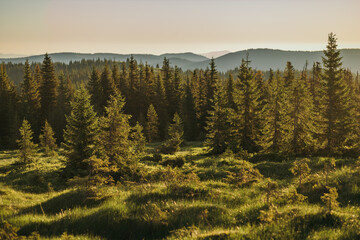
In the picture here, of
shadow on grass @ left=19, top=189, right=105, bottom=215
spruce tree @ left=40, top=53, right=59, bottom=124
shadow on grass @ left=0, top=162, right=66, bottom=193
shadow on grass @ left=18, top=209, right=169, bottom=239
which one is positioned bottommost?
shadow on grass @ left=0, top=162, right=66, bottom=193

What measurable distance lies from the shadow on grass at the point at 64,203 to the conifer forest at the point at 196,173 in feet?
0.14

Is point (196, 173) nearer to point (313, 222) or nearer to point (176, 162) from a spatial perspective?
point (176, 162)

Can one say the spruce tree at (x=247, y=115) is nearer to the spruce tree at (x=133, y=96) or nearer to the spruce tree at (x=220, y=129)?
the spruce tree at (x=220, y=129)

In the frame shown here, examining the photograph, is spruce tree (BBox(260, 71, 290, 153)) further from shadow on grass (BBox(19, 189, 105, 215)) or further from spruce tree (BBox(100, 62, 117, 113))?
spruce tree (BBox(100, 62, 117, 113))

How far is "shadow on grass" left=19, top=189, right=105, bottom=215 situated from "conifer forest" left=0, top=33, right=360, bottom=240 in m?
0.04

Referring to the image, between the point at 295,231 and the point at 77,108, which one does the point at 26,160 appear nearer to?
the point at 77,108

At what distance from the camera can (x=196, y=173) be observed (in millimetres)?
16109

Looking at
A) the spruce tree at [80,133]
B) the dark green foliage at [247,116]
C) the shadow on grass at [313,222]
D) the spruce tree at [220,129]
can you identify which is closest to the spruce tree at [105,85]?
the spruce tree at [220,129]

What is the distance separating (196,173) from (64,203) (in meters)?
9.33

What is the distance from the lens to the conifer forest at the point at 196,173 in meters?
6.00

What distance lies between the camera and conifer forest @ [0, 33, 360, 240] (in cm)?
600

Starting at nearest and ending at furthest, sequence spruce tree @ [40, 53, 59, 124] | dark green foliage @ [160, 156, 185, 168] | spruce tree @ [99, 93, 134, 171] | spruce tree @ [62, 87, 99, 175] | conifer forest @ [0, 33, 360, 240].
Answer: conifer forest @ [0, 33, 360, 240] < spruce tree @ [99, 93, 134, 171] < spruce tree @ [62, 87, 99, 175] < dark green foliage @ [160, 156, 185, 168] < spruce tree @ [40, 53, 59, 124]

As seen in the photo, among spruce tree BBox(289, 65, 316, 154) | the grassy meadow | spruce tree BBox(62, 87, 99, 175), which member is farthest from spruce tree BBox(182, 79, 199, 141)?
the grassy meadow

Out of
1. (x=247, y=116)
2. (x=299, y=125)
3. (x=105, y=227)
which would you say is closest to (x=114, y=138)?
(x=105, y=227)
